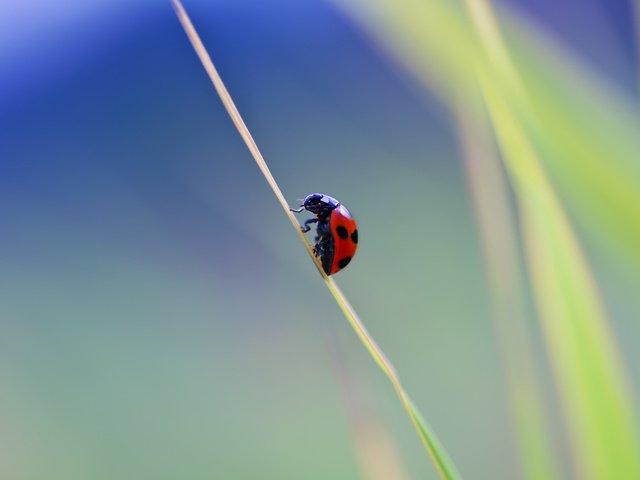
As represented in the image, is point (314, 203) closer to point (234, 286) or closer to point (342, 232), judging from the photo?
point (342, 232)

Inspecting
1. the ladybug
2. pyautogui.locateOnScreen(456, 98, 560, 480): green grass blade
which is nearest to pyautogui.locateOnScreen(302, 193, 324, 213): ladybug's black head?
the ladybug

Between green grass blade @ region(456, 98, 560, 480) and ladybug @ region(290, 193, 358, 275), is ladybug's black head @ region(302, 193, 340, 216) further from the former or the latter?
green grass blade @ region(456, 98, 560, 480)

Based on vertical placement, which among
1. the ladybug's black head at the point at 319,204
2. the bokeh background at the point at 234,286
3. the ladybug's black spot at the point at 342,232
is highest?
the bokeh background at the point at 234,286

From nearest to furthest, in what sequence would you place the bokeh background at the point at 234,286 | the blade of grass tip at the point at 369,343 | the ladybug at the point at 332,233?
the blade of grass tip at the point at 369,343
the ladybug at the point at 332,233
the bokeh background at the point at 234,286

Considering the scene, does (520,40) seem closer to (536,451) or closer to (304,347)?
(536,451)

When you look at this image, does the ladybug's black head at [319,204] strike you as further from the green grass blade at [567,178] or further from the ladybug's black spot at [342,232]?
the green grass blade at [567,178]

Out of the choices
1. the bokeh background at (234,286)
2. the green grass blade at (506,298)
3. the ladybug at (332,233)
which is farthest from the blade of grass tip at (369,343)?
the bokeh background at (234,286)

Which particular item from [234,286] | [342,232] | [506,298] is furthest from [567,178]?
[234,286]

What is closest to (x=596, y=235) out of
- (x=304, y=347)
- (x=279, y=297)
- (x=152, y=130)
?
(x=304, y=347)
